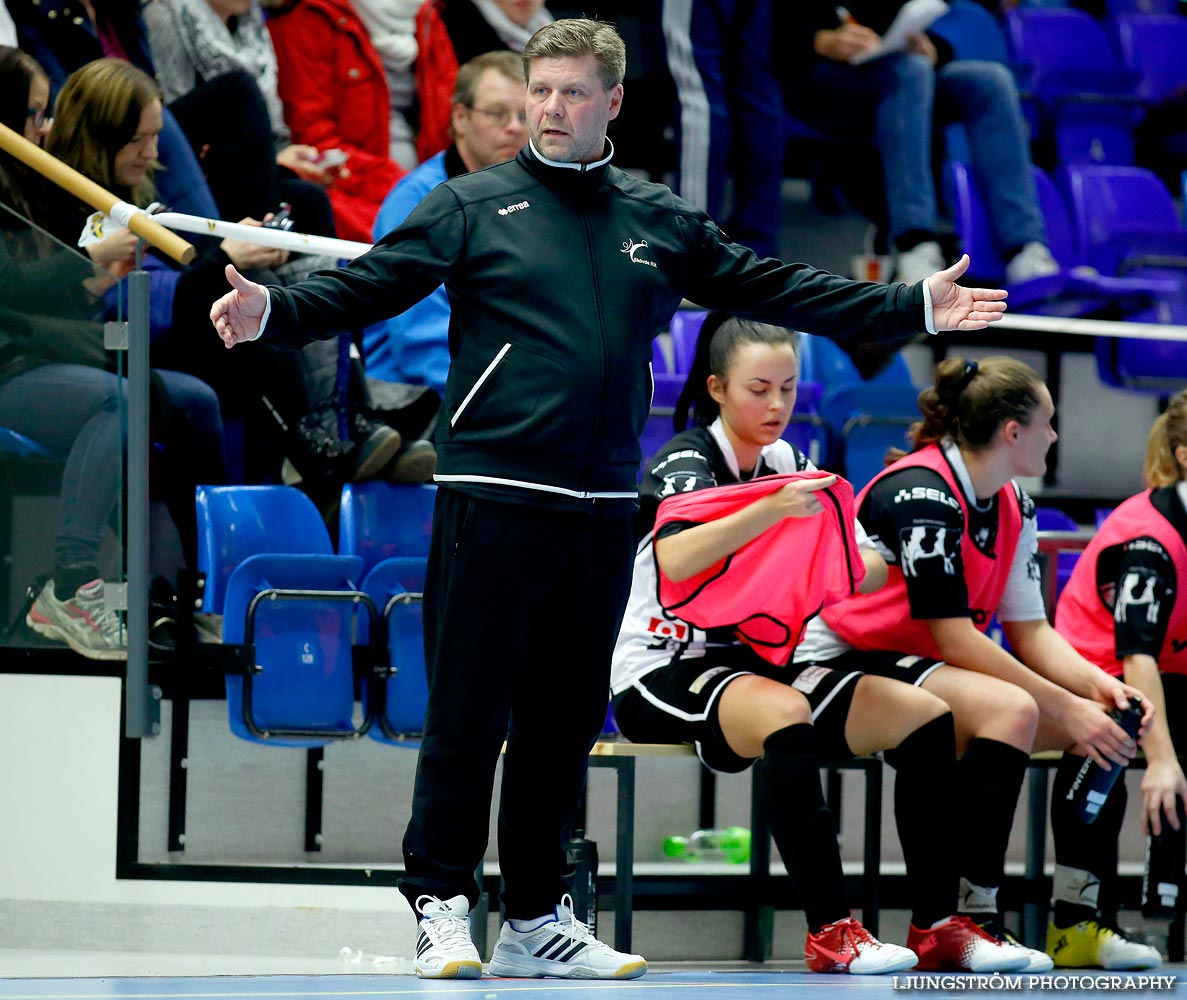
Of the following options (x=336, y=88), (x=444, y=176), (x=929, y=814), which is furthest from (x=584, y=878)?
(x=336, y=88)

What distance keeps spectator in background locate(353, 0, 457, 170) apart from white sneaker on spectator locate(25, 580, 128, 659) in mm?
2401

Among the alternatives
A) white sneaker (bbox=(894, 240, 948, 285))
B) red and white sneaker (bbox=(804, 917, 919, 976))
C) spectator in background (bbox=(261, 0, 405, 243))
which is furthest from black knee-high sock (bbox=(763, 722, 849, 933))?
white sneaker (bbox=(894, 240, 948, 285))

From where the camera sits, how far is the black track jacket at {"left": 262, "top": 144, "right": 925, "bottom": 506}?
8.66 feet

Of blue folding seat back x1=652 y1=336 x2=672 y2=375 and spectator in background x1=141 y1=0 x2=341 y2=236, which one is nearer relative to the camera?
spectator in background x1=141 y1=0 x2=341 y2=236

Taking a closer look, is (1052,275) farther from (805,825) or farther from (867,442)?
(805,825)

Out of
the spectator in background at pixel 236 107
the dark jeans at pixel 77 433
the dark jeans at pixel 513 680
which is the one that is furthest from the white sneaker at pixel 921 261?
the dark jeans at pixel 513 680

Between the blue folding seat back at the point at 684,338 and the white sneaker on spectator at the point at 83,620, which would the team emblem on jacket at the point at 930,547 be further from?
the blue folding seat back at the point at 684,338

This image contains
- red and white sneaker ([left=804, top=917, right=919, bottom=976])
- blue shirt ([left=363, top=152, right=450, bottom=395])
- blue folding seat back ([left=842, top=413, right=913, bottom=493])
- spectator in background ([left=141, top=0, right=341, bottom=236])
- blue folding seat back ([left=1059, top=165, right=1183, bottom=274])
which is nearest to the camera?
red and white sneaker ([left=804, top=917, right=919, bottom=976])

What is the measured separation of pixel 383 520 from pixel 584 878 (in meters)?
1.01

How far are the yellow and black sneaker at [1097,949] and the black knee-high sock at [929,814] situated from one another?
0.44 metres

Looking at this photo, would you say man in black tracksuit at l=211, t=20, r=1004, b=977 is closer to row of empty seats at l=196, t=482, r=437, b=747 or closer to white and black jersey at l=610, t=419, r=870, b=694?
white and black jersey at l=610, t=419, r=870, b=694

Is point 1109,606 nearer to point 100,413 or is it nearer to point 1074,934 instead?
point 1074,934

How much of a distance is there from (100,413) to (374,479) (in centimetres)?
74

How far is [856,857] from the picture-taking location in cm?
452
